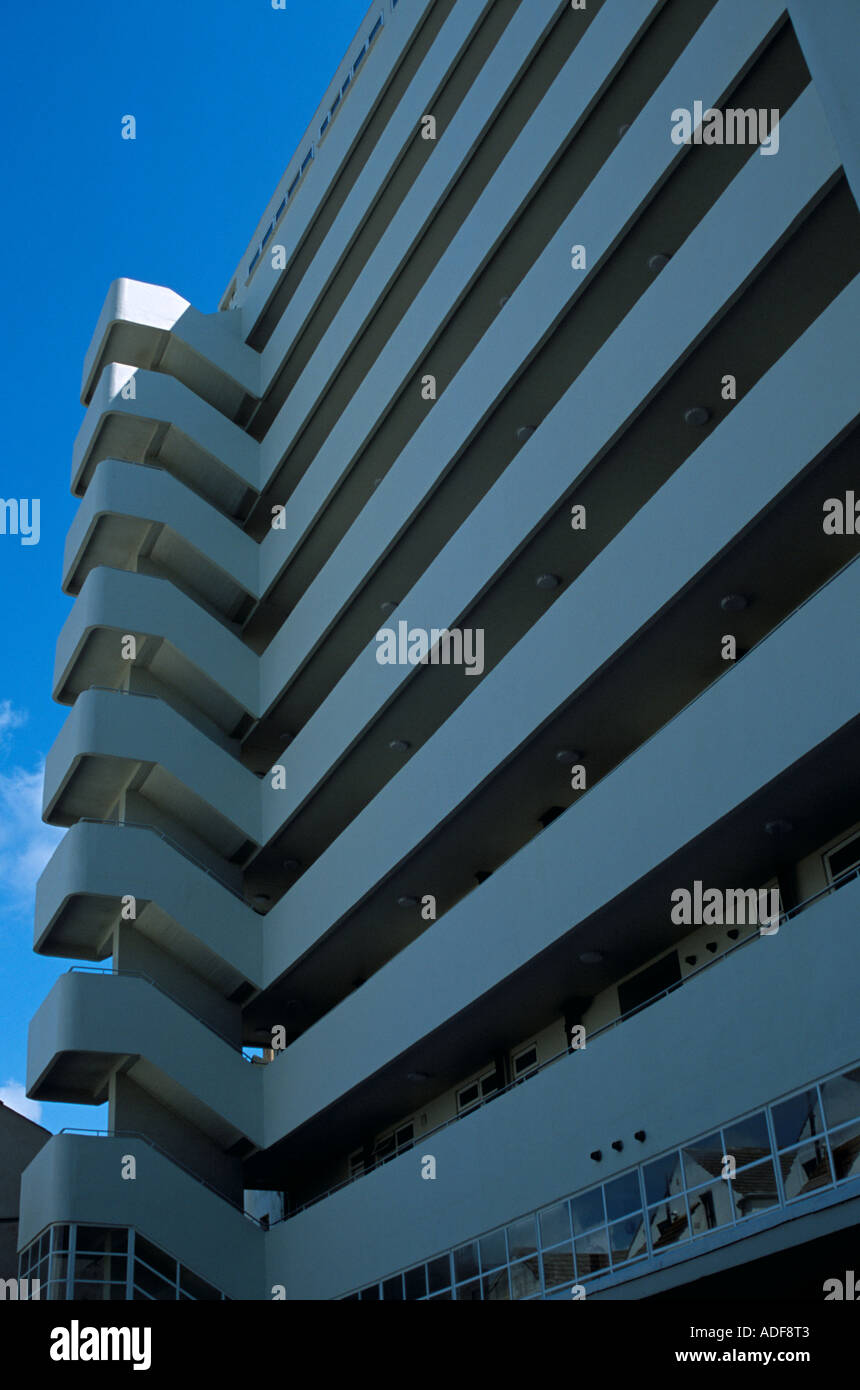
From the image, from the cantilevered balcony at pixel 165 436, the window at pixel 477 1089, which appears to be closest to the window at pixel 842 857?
the window at pixel 477 1089

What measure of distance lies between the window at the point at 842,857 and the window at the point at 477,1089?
8.01 metres

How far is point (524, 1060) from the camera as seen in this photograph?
22.7 metres

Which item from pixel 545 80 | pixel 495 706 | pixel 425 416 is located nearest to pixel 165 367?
pixel 425 416

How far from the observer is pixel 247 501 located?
33.8m

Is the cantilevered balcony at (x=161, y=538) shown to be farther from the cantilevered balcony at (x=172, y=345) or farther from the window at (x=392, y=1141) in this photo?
the window at (x=392, y=1141)

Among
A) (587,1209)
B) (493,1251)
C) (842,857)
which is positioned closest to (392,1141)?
(493,1251)

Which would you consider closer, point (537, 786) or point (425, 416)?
point (537, 786)

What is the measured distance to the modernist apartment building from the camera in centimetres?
1544

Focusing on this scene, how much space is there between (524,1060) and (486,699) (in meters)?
6.25

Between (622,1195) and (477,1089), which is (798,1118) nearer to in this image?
(622,1195)
